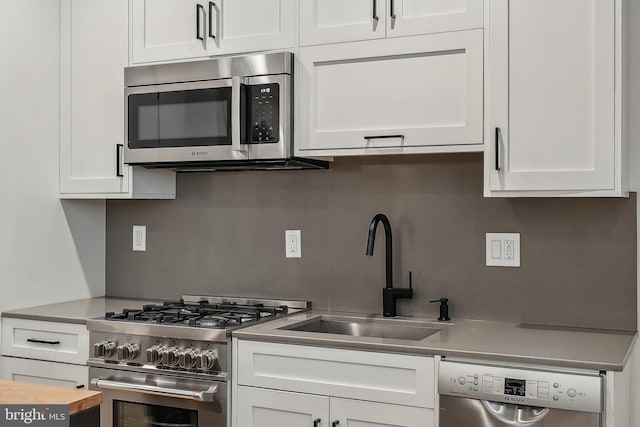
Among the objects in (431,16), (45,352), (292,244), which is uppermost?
(431,16)

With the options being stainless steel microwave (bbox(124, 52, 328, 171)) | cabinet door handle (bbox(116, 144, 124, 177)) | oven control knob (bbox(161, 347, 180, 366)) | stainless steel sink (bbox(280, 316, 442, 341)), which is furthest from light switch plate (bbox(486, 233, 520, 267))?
cabinet door handle (bbox(116, 144, 124, 177))

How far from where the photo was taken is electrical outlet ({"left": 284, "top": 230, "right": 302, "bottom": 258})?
10.4ft

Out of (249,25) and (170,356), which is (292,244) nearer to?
(170,356)

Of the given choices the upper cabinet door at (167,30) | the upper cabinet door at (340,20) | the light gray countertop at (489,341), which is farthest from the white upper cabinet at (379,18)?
the light gray countertop at (489,341)

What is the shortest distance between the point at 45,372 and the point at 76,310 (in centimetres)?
29

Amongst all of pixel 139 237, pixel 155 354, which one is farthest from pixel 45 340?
pixel 139 237

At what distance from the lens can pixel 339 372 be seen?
2.42 m

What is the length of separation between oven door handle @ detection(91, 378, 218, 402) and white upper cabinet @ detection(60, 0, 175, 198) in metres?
0.85

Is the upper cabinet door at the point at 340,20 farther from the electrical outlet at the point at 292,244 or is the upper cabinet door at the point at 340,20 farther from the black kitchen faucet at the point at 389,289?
the electrical outlet at the point at 292,244

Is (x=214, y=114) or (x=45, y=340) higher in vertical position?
(x=214, y=114)

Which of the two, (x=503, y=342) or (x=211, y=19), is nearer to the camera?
(x=503, y=342)

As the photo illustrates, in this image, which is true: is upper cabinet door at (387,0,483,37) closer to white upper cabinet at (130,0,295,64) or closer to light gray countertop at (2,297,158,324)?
white upper cabinet at (130,0,295,64)

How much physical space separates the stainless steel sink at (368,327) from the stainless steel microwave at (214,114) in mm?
642

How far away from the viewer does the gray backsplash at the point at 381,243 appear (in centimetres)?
266
